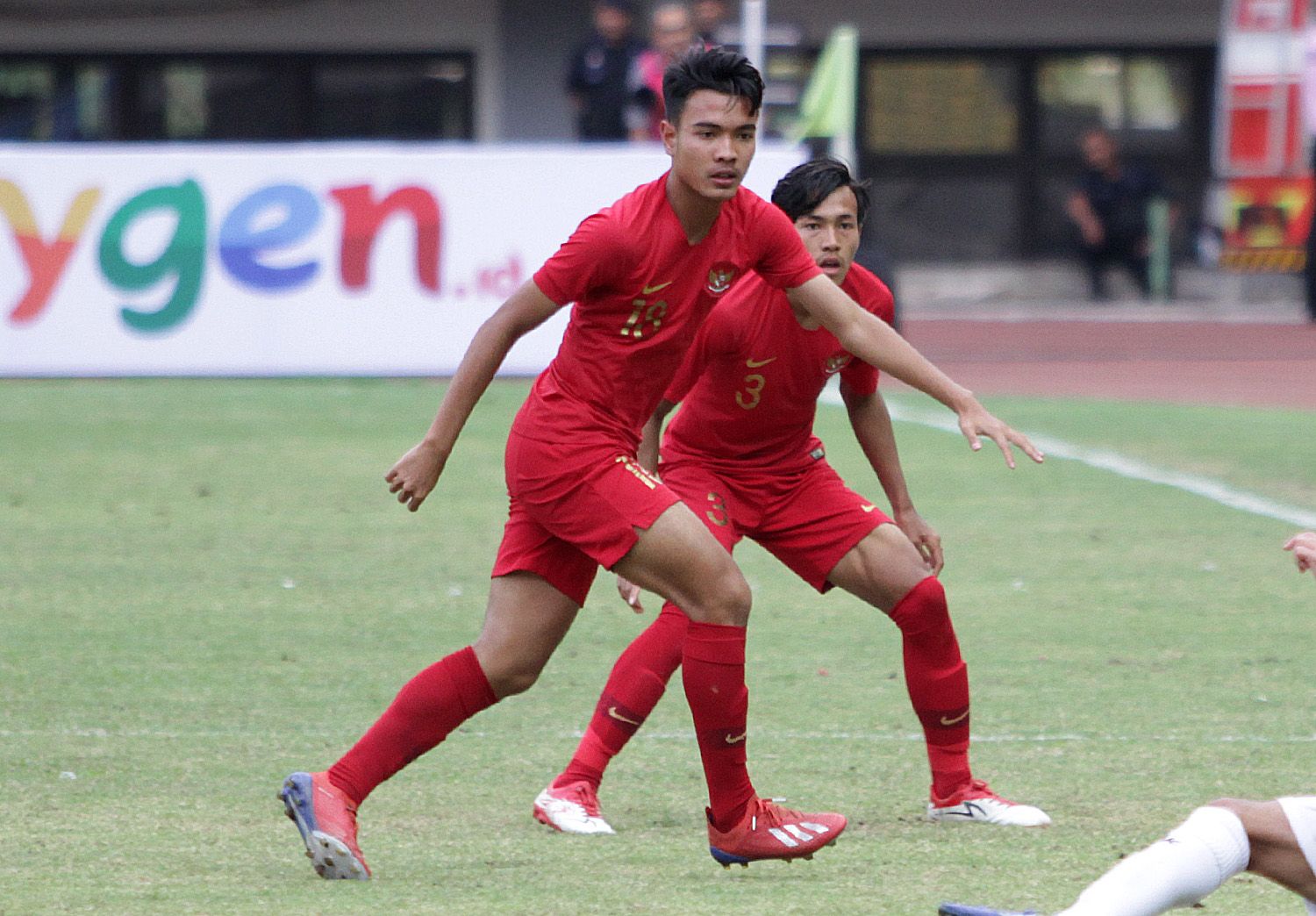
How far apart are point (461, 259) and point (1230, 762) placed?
10019 millimetres

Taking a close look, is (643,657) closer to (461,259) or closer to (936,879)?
(936,879)

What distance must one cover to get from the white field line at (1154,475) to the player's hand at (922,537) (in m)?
4.59

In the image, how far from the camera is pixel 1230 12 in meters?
24.4

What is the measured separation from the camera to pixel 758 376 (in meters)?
5.70

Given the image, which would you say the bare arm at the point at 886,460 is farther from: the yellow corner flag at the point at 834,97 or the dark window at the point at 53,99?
the dark window at the point at 53,99

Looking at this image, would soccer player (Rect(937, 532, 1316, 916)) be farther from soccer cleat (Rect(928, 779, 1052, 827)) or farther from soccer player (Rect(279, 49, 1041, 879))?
soccer cleat (Rect(928, 779, 1052, 827))

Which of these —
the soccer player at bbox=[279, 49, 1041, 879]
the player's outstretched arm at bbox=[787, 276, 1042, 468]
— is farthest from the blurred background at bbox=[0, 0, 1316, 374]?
the soccer player at bbox=[279, 49, 1041, 879]

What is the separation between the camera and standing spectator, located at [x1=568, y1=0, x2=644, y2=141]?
716 inches

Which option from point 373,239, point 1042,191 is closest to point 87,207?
point 373,239

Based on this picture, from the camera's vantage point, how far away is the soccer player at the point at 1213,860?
3.68 meters

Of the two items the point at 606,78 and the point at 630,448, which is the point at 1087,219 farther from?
the point at 630,448

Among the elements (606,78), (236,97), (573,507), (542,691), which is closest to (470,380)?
(573,507)

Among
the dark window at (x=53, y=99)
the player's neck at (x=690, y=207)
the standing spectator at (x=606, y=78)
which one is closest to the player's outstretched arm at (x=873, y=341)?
the player's neck at (x=690, y=207)

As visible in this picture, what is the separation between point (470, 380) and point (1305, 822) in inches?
76.2
